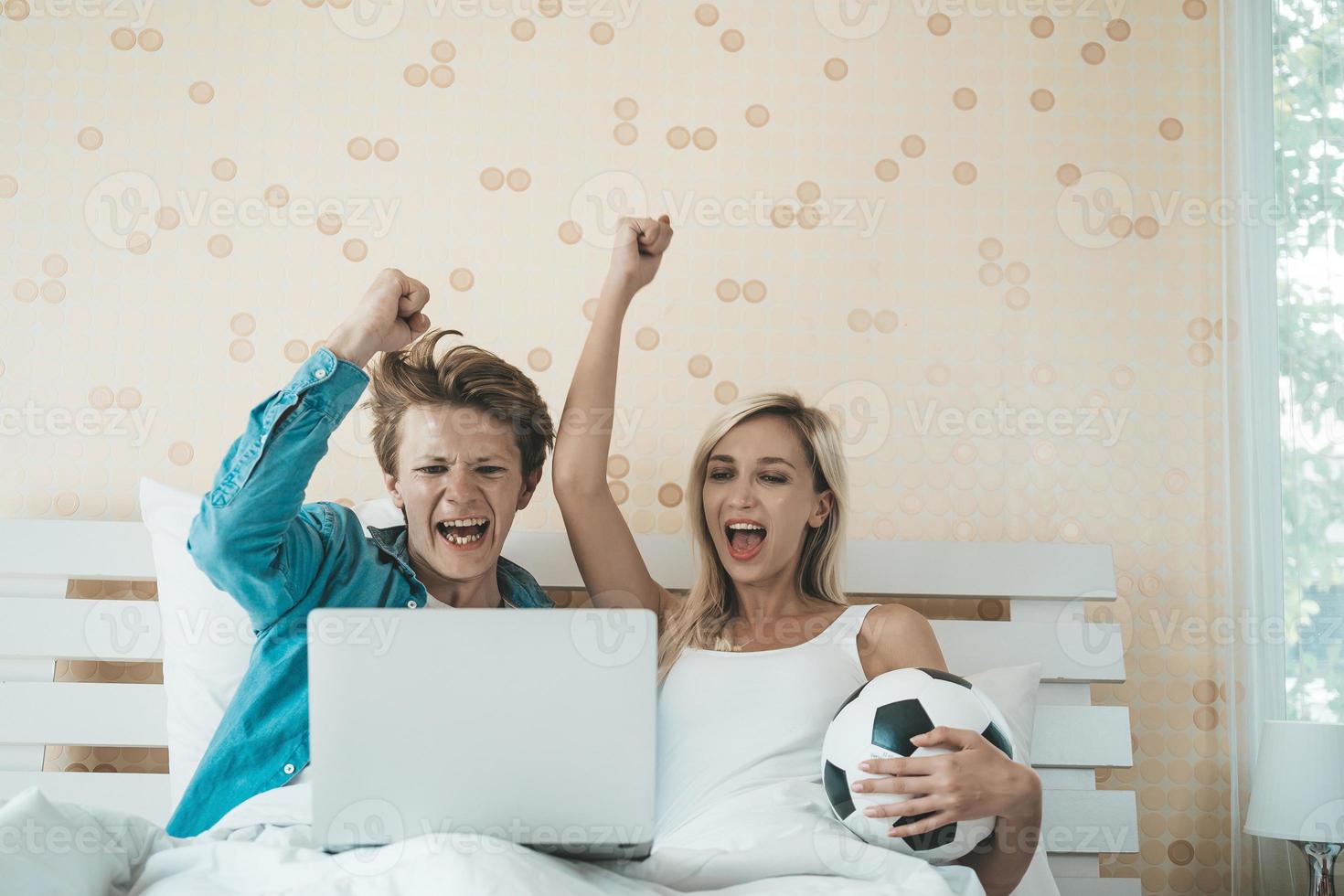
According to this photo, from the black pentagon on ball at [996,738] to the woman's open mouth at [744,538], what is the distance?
53cm

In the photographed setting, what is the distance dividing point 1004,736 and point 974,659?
0.59 metres

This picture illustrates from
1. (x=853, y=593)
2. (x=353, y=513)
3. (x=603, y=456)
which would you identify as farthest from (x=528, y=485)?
(x=853, y=593)

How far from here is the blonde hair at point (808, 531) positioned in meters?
1.84

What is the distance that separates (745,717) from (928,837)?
1.21 ft

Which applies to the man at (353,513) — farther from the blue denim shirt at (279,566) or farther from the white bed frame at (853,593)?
the white bed frame at (853,593)

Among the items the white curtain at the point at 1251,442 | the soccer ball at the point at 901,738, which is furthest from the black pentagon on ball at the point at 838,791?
the white curtain at the point at 1251,442

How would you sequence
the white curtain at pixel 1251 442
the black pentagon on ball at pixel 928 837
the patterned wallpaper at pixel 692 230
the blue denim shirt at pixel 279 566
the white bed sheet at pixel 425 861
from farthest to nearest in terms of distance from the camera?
1. the patterned wallpaper at pixel 692 230
2. the white curtain at pixel 1251 442
3. the blue denim shirt at pixel 279 566
4. the black pentagon on ball at pixel 928 837
5. the white bed sheet at pixel 425 861

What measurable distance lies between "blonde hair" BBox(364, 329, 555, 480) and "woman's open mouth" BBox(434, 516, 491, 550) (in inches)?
5.1

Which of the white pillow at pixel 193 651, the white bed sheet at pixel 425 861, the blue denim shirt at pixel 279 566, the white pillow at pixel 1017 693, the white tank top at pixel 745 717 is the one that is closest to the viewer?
the white bed sheet at pixel 425 861

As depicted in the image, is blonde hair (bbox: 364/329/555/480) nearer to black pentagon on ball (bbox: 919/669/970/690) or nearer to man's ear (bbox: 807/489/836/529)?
man's ear (bbox: 807/489/836/529)

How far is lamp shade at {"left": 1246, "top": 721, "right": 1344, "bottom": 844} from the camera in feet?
5.69

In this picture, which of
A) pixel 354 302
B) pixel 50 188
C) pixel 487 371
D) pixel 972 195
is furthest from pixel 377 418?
pixel 972 195

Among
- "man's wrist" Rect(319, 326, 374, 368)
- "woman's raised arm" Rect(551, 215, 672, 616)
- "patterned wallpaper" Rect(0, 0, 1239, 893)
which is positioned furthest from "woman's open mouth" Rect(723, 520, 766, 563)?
"man's wrist" Rect(319, 326, 374, 368)

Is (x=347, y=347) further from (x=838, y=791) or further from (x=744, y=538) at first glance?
(x=838, y=791)
